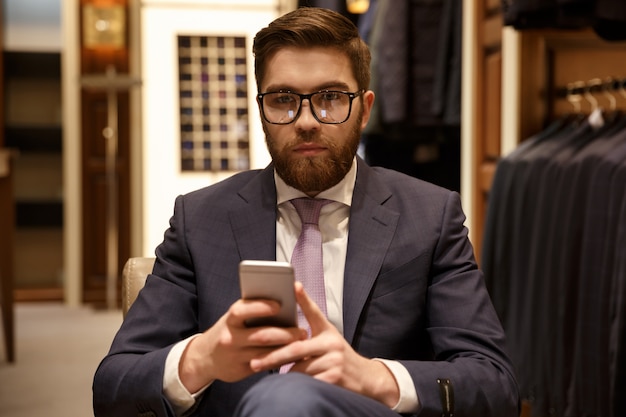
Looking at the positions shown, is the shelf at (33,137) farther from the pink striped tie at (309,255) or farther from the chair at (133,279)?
the pink striped tie at (309,255)

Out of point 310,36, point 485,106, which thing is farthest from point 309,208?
point 485,106

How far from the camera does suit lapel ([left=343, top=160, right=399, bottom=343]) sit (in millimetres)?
1467

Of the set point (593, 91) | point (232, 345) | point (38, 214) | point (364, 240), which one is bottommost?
point (38, 214)

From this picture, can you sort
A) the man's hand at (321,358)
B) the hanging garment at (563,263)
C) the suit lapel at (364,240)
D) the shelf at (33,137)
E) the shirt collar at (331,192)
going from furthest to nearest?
the shelf at (33,137) < the hanging garment at (563,263) < the shirt collar at (331,192) < the suit lapel at (364,240) < the man's hand at (321,358)

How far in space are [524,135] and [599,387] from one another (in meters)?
1.12

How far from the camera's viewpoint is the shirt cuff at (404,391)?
4.32 feet

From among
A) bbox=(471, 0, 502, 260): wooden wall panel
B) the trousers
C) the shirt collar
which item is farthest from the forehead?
bbox=(471, 0, 502, 260): wooden wall panel

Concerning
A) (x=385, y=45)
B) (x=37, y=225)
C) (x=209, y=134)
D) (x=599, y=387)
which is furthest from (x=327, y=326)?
(x=37, y=225)

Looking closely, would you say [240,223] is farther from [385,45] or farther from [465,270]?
[385,45]

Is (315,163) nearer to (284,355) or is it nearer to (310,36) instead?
(310,36)

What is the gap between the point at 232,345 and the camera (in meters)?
1.23

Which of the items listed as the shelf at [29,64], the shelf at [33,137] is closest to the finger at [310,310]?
the shelf at [33,137]

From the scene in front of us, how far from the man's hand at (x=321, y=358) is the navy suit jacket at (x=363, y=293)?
161 millimetres

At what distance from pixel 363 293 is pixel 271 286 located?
1.14ft
